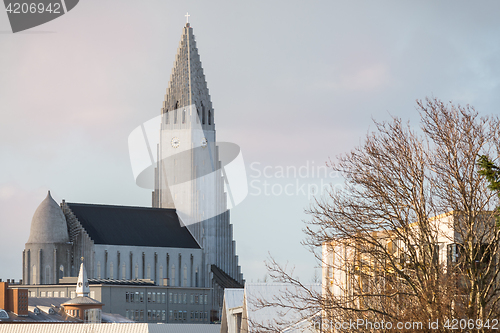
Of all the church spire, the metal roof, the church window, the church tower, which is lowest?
the metal roof

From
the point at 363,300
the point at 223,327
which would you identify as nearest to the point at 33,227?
the point at 223,327

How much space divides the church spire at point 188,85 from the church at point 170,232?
171 millimetres

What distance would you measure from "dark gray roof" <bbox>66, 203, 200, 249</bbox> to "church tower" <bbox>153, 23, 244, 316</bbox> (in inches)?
151

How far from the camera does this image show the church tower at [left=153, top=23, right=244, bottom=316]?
147625 millimetres

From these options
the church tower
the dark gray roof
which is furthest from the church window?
the church tower

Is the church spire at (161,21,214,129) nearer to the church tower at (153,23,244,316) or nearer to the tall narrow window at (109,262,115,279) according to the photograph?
the church tower at (153,23,244,316)

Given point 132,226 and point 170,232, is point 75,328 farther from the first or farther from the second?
point 170,232

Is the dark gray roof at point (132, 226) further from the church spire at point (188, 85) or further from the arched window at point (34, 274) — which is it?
the church spire at point (188, 85)

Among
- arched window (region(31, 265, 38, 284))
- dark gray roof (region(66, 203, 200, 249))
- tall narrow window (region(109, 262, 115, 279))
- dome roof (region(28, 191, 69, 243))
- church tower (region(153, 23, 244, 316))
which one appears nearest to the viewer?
arched window (region(31, 265, 38, 284))

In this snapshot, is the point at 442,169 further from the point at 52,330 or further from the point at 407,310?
the point at 52,330

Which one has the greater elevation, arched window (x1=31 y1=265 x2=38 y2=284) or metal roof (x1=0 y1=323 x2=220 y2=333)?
arched window (x1=31 y1=265 x2=38 y2=284)

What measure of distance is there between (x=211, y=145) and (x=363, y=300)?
12368 cm

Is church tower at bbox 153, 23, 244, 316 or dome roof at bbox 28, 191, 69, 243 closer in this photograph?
dome roof at bbox 28, 191, 69, 243

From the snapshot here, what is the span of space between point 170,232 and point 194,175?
12192 mm
